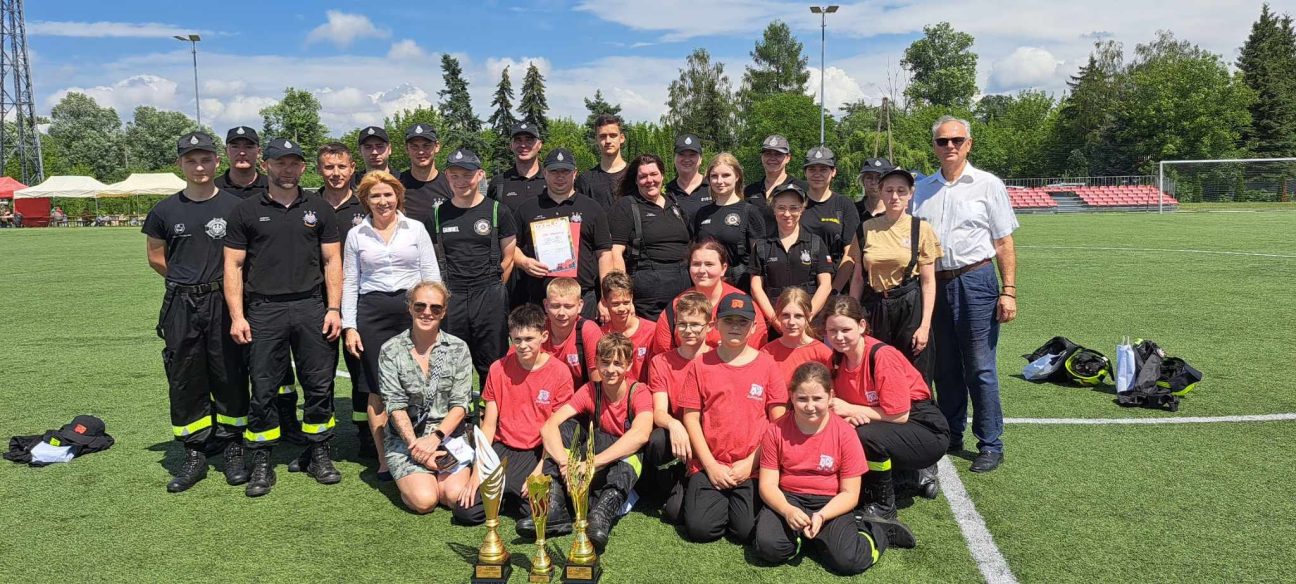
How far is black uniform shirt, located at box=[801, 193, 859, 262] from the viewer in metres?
5.68

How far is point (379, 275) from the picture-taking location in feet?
16.9

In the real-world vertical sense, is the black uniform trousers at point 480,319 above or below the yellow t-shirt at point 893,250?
below

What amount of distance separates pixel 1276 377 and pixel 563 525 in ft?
22.5

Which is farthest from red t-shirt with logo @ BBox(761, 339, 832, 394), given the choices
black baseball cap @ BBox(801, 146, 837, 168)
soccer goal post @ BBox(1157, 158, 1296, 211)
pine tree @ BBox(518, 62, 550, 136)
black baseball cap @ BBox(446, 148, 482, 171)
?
pine tree @ BBox(518, 62, 550, 136)

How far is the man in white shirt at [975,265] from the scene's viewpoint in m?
5.27

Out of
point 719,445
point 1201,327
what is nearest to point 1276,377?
point 1201,327

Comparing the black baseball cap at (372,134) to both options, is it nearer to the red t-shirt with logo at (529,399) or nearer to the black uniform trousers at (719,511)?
the red t-shirt with logo at (529,399)

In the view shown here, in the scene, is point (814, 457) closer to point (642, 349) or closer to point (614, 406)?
point (614, 406)

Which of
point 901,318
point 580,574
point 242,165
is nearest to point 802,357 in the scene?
point 901,318

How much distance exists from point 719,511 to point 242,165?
13.4ft

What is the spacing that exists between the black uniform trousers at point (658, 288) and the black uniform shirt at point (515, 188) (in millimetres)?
1321

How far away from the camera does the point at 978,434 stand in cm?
534

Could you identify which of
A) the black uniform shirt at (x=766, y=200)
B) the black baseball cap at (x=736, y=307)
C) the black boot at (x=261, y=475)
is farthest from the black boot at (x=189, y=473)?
the black uniform shirt at (x=766, y=200)

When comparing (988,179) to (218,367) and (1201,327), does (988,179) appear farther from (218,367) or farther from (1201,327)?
(1201,327)
